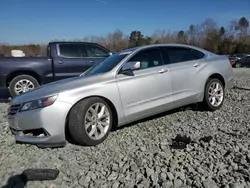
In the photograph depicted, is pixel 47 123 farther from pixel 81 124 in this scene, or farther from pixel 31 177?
pixel 31 177

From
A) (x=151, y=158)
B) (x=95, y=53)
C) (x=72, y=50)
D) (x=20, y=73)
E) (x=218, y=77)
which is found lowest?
(x=151, y=158)

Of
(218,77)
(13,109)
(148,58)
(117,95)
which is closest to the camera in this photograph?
(13,109)

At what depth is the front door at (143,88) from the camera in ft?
14.2

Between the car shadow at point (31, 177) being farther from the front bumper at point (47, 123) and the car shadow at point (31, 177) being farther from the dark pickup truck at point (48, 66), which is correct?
the dark pickup truck at point (48, 66)

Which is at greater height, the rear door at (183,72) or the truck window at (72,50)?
the truck window at (72,50)

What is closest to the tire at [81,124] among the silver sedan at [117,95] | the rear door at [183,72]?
the silver sedan at [117,95]

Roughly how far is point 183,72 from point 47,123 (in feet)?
8.81

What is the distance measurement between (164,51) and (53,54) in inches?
179

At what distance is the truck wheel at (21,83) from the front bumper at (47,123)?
453cm

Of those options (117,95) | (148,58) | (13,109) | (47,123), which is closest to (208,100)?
(148,58)

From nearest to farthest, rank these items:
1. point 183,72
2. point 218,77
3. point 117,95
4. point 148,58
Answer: point 117,95 → point 148,58 → point 183,72 → point 218,77

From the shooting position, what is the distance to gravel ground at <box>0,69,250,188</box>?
2.99 meters

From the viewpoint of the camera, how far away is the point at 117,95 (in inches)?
167

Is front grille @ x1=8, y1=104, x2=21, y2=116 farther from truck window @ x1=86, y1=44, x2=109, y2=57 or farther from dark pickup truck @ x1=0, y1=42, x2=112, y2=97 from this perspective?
truck window @ x1=86, y1=44, x2=109, y2=57
